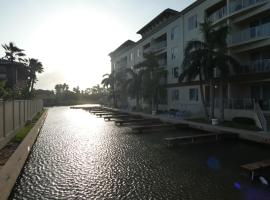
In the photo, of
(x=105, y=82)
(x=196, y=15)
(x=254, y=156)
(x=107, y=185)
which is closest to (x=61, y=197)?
(x=107, y=185)

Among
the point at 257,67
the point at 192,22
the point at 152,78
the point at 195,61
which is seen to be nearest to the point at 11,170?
the point at 195,61

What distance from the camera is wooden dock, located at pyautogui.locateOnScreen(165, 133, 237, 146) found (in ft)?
50.3

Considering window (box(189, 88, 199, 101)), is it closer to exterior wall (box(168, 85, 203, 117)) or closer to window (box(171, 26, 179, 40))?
exterior wall (box(168, 85, 203, 117))

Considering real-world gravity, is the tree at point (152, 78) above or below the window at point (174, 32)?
below

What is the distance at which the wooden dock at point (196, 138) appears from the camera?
15.3 meters

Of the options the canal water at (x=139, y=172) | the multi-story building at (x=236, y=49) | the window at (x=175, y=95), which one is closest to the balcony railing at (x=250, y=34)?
the multi-story building at (x=236, y=49)

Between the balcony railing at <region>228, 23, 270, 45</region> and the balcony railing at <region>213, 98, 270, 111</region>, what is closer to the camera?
the balcony railing at <region>228, 23, 270, 45</region>

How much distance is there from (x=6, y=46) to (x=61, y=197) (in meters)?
52.2

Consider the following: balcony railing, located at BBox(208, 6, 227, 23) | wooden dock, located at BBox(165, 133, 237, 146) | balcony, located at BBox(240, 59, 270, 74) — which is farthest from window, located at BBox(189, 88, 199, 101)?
wooden dock, located at BBox(165, 133, 237, 146)

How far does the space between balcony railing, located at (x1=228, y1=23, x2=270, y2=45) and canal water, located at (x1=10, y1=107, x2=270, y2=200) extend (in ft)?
38.7

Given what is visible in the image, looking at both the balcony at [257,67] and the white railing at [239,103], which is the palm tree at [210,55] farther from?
the white railing at [239,103]

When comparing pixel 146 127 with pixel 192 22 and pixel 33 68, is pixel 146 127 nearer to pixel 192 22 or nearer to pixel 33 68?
pixel 192 22

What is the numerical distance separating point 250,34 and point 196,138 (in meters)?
13.7

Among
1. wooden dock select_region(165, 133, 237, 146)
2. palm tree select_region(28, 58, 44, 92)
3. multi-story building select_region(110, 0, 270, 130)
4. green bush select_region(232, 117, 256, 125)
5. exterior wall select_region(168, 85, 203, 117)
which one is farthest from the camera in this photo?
palm tree select_region(28, 58, 44, 92)
